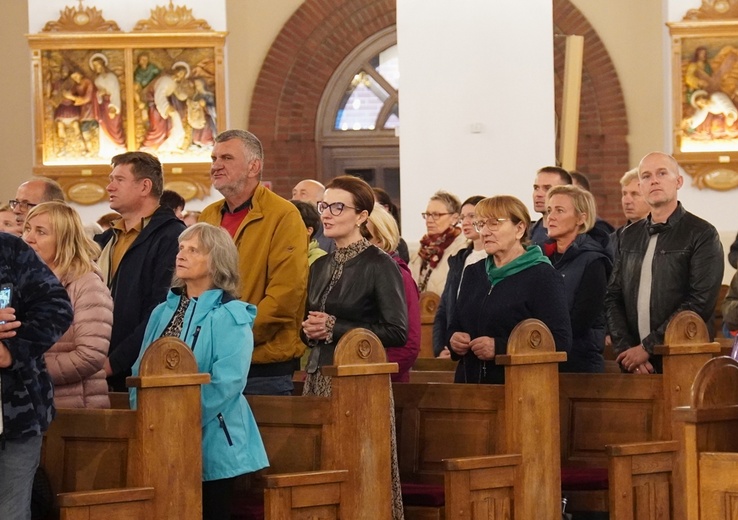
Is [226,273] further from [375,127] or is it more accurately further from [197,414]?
[375,127]

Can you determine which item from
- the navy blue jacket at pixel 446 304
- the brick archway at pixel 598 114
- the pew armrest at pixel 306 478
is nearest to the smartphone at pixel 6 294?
the pew armrest at pixel 306 478

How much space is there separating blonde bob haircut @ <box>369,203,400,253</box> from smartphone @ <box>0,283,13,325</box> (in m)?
2.33

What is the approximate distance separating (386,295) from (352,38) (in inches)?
359

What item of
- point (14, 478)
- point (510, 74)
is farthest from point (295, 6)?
point (14, 478)

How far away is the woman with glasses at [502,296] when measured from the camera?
5.24m

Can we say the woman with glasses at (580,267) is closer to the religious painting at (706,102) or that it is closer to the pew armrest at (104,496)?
the pew armrest at (104,496)

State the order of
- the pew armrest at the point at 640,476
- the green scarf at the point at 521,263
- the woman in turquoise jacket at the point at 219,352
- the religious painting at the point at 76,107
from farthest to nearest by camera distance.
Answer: the religious painting at the point at 76,107 < the green scarf at the point at 521,263 < the pew armrest at the point at 640,476 < the woman in turquoise jacket at the point at 219,352

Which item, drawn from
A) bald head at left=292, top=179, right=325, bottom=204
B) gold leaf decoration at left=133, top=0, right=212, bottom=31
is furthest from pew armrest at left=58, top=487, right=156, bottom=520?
gold leaf decoration at left=133, top=0, right=212, bottom=31

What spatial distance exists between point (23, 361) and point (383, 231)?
2427mm

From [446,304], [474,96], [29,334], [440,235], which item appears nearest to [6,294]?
[29,334]

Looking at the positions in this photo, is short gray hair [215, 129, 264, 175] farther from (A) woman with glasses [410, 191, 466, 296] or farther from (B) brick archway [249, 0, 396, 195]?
(B) brick archway [249, 0, 396, 195]

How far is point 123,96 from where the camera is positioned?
12.8 meters

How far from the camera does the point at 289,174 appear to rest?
Answer: 44.7ft

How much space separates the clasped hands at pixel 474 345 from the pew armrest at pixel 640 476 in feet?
2.01
